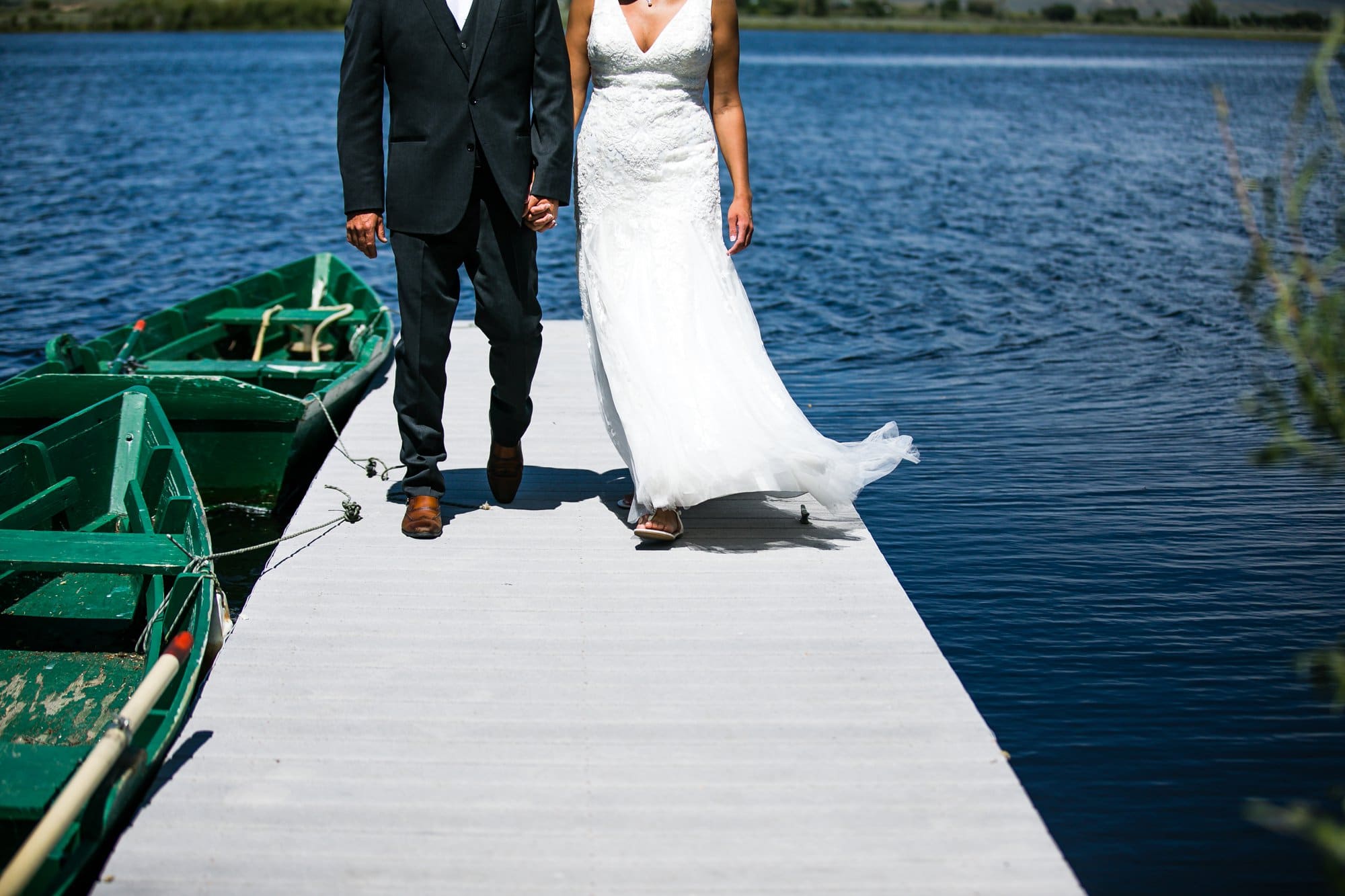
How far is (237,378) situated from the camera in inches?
289

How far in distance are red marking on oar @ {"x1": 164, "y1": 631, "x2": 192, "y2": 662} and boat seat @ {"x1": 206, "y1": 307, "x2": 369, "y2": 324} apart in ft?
16.8

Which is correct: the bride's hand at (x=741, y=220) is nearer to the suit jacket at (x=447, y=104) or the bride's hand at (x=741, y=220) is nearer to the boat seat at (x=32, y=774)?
the suit jacket at (x=447, y=104)

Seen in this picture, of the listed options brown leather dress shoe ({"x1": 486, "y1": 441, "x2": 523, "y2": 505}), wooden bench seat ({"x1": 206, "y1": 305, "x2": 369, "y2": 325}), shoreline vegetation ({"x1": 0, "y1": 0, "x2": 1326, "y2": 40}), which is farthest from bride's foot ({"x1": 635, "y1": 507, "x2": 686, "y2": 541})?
shoreline vegetation ({"x1": 0, "y1": 0, "x2": 1326, "y2": 40})

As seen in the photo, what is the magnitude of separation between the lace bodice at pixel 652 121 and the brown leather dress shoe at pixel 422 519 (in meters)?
1.25

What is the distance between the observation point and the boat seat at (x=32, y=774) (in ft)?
10.4

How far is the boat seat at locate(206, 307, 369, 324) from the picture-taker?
8.43 m

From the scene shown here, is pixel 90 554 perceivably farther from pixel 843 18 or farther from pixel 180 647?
pixel 843 18

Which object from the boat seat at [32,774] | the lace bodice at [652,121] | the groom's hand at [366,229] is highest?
the lace bodice at [652,121]

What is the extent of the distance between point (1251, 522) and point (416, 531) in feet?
13.7

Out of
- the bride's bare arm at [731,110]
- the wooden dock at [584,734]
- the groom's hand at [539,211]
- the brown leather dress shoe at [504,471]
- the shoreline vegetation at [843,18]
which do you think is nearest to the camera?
the wooden dock at [584,734]

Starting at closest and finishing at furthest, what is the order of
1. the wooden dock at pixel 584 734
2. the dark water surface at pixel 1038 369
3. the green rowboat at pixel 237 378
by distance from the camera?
the wooden dock at pixel 584 734 → the dark water surface at pixel 1038 369 → the green rowboat at pixel 237 378

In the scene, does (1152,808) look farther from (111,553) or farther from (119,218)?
(119,218)

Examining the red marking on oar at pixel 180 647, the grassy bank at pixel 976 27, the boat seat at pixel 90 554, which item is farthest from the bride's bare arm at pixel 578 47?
the grassy bank at pixel 976 27

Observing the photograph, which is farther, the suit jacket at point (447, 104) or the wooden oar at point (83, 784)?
the suit jacket at point (447, 104)
